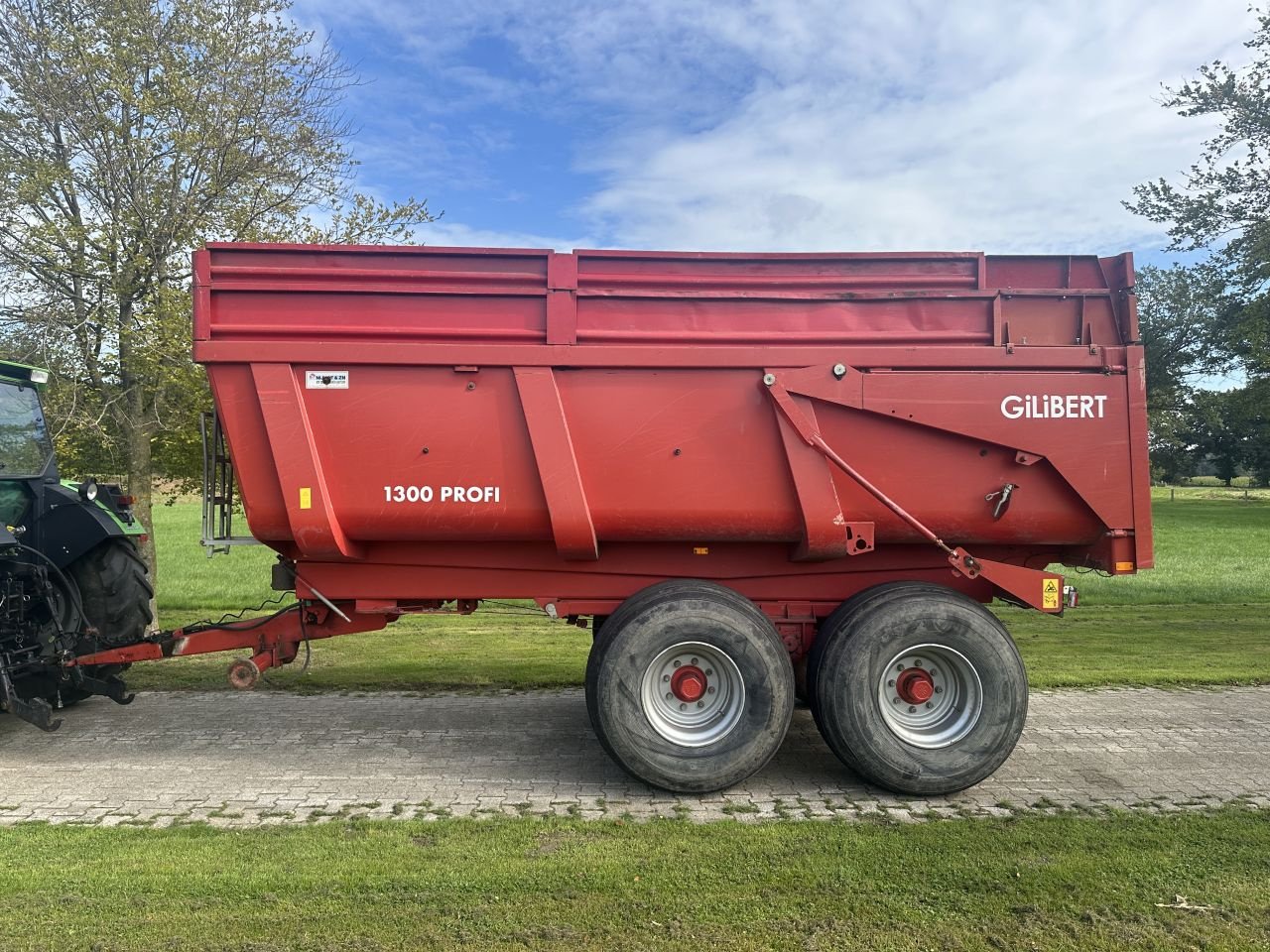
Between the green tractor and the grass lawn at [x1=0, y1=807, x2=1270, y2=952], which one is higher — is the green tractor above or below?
above

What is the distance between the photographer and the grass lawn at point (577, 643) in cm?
712

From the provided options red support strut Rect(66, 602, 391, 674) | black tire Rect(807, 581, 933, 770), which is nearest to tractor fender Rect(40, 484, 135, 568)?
red support strut Rect(66, 602, 391, 674)

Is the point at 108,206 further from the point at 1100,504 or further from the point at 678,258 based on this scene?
the point at 1100,504

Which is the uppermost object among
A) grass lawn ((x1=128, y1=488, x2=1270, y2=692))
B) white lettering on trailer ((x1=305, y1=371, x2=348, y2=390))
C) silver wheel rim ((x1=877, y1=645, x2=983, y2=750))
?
white lettering on trailer ((x1=305, y1=371, x2=348, y2=390))

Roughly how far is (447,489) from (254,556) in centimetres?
1417

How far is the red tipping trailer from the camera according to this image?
4.68 metres

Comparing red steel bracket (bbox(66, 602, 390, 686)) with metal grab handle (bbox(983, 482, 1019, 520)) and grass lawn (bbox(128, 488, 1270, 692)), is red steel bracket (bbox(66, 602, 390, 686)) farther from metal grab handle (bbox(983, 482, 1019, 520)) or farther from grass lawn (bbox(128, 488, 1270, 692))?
metal grab handle (bbox(983, 482, 1019, 520))

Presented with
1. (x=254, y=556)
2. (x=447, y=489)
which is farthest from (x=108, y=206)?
Result: (x=254, y=556)

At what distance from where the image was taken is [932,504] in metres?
4.83

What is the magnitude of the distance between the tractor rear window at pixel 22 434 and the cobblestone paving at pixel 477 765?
185 centimetres

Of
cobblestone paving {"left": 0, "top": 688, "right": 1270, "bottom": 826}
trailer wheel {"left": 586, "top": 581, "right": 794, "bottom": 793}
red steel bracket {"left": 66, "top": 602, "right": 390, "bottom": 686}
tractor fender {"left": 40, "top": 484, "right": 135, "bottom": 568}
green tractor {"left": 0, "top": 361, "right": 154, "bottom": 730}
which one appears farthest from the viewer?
tractor fender {"left": 40, "top": 484, "right": 135, "bottom": 568}

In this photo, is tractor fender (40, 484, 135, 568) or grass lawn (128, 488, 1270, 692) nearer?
tractor fender (40, 484, 135, 568)

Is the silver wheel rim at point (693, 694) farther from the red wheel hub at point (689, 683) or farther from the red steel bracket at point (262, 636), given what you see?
the red steel bracket at point (262, 636)

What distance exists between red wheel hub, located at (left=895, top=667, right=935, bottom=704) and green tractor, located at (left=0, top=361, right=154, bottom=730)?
487 centimetres
